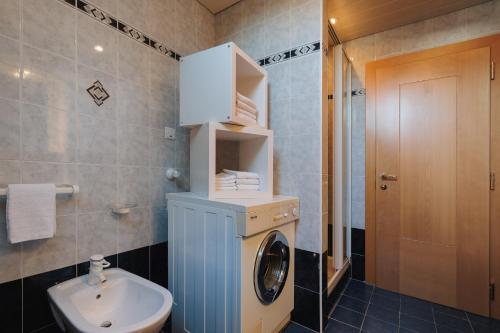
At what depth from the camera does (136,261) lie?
1.41 m

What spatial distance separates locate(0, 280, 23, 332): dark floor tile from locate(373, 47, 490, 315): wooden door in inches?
95.7

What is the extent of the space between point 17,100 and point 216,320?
1.35 metres

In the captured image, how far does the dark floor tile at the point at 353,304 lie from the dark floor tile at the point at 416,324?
0.81 feet

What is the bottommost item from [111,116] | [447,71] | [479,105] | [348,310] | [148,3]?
[348,310]

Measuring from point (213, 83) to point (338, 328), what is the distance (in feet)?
5.81

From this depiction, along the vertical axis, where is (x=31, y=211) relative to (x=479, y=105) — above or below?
below

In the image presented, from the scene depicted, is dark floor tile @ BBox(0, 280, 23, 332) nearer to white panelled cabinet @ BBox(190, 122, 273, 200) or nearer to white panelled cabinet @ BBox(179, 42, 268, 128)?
white panelled cabinet @ BBox(190, 122, 273, 200)

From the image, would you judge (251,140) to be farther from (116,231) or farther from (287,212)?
(116,231)

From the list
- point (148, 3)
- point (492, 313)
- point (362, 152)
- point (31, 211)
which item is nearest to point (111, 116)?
point (31, 211)

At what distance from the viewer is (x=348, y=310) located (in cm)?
178

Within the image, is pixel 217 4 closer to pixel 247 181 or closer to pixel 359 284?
pixel 247 181

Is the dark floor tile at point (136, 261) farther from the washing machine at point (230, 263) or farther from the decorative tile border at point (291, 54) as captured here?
the decorative tile border at point (291, 54)

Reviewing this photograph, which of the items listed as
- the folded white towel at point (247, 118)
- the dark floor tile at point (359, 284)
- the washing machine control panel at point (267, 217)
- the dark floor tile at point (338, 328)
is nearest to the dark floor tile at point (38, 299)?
the washing machine control panel at point (267, 217)

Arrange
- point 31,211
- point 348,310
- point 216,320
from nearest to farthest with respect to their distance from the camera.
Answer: point 31,211 < point 216,320 < point 348,310
